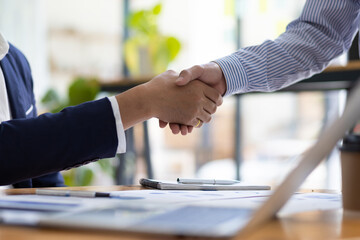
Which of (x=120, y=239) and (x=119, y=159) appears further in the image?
(x=119, y=159)

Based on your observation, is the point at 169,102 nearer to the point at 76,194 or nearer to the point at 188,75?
the point at 188,75

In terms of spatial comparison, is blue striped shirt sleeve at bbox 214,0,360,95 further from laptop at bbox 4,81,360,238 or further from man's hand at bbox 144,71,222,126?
laptop at bbox 4,81,360,238

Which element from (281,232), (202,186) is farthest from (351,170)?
(202,186)

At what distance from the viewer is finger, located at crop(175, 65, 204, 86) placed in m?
1.45

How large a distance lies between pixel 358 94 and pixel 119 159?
2.97 meters

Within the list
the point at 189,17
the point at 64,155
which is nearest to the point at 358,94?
the point at 64,155

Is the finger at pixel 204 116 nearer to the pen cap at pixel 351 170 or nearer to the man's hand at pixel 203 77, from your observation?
the man's hand at pixel 203 77

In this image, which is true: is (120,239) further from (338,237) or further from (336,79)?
(336,79)

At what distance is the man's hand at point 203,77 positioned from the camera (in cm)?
150

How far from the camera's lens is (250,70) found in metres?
1.69

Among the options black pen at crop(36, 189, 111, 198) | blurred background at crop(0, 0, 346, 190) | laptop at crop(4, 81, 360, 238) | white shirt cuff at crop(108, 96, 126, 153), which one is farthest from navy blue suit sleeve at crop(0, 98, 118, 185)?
blurred background at crop(0, 0, 346, 190)

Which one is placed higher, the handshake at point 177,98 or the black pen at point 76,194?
the handshake at point 177,98

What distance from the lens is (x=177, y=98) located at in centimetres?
143

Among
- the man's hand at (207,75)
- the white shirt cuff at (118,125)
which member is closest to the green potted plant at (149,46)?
the man's hand at (207,75)
